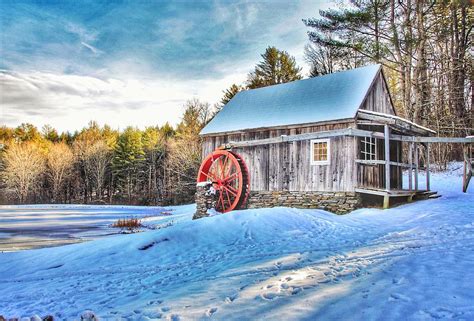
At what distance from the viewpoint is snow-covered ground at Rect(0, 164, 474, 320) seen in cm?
374

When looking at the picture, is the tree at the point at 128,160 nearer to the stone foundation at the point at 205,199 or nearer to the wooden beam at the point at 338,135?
the stone foundation at the point at 205,199

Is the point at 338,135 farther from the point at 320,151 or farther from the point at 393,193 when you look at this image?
the point at 393,193

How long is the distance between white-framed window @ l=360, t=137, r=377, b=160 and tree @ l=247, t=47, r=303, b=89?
759 inches

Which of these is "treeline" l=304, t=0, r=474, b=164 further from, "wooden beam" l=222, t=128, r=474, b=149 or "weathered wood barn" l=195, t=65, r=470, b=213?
"wooden beam" l=222, t=128, r=474, b=149

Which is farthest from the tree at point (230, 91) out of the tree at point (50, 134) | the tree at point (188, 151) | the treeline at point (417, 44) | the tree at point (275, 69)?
the tree at point (50, 134)

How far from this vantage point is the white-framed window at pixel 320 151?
13.1 metres

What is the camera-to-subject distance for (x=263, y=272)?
17.1 feet

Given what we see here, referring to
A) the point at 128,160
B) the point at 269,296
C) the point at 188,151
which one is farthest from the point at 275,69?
the point at 269,296

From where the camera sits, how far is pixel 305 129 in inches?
549

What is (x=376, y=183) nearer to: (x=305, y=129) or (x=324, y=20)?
(x=305, y=129)

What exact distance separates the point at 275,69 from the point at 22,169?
30873 mm

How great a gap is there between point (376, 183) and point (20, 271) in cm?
1172

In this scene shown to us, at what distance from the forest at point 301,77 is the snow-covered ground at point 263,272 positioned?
3871mm

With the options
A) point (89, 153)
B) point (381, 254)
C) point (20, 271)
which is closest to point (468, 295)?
point (381, 254)
